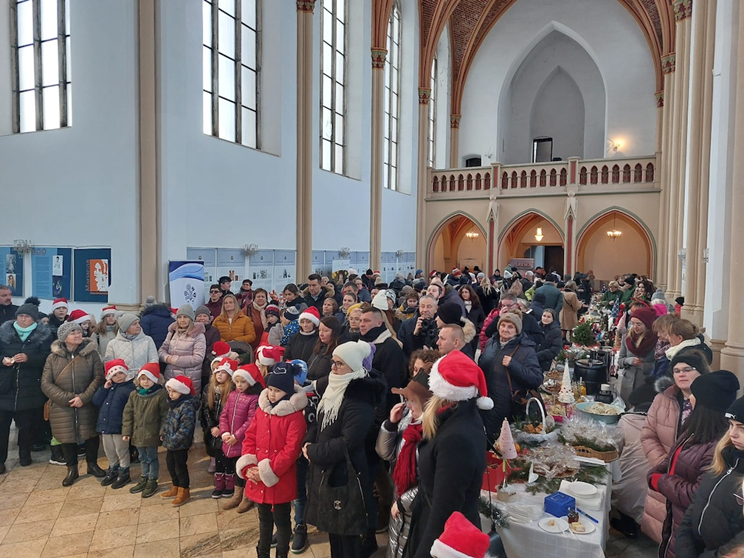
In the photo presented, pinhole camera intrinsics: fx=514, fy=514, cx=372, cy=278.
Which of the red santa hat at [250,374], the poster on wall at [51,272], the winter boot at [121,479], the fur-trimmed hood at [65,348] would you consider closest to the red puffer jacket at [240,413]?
the red santa hat at [250,374]

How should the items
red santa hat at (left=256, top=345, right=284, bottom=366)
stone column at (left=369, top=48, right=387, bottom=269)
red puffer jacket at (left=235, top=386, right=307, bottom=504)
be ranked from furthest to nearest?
stone column at (left=369, top=48, right=387, bottom=269)
red santa hat at (left=256, top=345, right=284, bottom=366)
red puffer jacket at (left=235, top=386, right=307, bottom=504)

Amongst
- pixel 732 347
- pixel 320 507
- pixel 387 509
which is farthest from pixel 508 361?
pixel 732 347

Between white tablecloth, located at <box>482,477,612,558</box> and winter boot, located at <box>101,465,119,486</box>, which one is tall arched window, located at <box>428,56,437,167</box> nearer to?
winter boot, located at <box>101,465,119,486</box>

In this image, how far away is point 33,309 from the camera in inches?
215

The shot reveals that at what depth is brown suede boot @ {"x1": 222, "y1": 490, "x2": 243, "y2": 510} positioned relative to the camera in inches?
179

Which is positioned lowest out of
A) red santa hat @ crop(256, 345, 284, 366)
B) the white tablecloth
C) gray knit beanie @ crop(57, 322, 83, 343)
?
the white tablecloth

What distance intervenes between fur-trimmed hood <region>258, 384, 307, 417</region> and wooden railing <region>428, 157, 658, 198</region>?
17.3 m

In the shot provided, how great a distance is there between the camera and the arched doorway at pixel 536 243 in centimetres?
2262

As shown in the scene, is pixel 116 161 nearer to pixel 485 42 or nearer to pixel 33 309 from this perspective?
pixel 33 309

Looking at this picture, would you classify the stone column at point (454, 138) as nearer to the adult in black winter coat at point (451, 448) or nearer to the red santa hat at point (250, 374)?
the red santa hat at point (250, 374)

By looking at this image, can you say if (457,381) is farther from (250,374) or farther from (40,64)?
(40,64)

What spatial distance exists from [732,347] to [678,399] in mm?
1943

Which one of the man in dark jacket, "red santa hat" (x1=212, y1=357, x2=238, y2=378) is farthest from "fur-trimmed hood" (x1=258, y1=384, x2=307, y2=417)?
the man in dark jacket

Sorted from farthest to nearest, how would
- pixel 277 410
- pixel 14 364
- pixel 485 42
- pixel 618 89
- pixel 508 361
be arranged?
pixel 485 42 < pixel 618 89 < pixel 14 364 < pixel 508 361 < pixel 277 410
